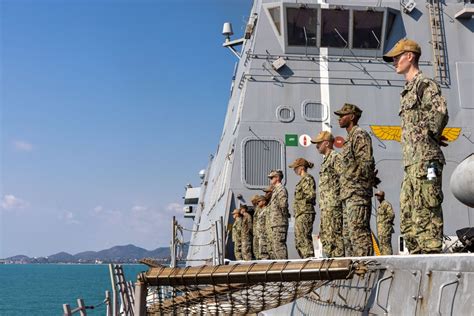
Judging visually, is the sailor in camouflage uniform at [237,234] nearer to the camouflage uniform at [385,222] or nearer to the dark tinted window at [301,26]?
the camouflage uniform at [385,222]

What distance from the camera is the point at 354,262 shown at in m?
3.53

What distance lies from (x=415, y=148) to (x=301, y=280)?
114 centimetres

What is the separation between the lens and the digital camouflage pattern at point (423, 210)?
3.52 meters

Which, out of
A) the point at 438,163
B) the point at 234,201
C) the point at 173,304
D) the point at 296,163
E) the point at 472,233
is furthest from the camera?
the point at 234,201

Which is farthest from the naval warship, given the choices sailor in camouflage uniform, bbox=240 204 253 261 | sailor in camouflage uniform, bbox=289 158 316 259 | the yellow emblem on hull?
sailor in camouflage uniform, bbox=289 158 316 259

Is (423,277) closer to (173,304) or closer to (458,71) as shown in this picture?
(173,304)

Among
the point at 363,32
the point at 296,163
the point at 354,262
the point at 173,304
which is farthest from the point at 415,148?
the point at 363,32

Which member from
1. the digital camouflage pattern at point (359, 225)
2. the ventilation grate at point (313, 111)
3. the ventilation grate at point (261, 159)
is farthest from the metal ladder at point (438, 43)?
the digital camouflage pattern at point (359, 225)

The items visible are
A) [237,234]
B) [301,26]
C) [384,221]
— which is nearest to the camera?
[384,221]

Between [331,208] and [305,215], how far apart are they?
4.28 feet

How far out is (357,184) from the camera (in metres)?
4.65

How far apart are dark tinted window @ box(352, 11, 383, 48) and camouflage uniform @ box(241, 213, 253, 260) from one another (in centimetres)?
431

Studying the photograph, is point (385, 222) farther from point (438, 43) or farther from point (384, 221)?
point (438, 43)

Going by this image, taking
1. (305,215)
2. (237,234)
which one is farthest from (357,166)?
(237,234)
